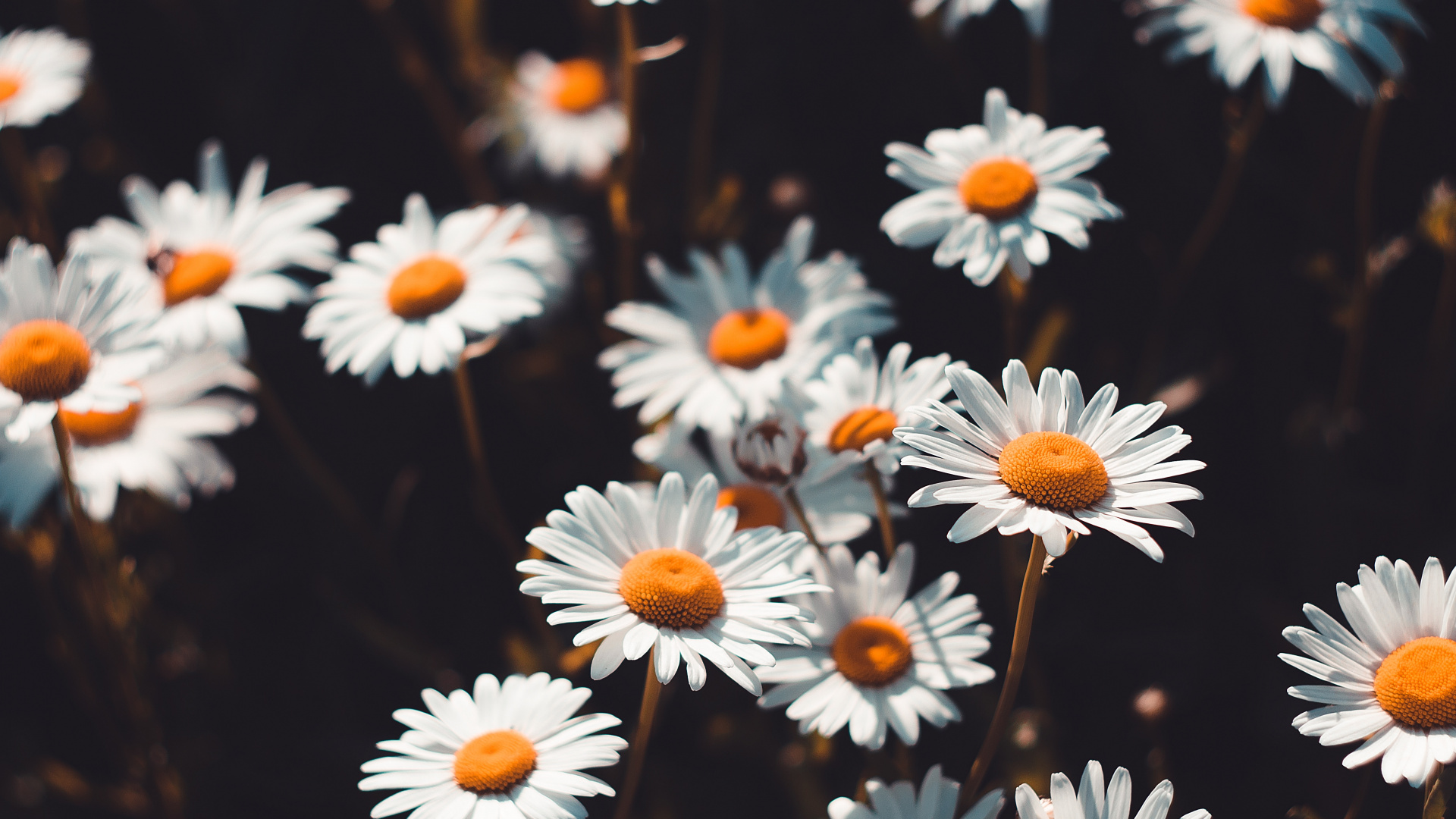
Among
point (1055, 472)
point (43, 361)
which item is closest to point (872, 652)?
point (1055, 472)

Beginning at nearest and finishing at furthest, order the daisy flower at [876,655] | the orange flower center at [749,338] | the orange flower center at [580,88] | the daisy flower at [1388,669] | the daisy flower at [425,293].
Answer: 1. the daisy flower at [1388,669]
2. the daisy flower at [876,655]
3. the daisy flower at [425,293]
4. the orange flower center at [749,338]
5. the orange flower center at [580,88]

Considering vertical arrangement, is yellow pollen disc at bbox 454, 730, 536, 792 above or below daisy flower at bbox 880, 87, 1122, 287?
below

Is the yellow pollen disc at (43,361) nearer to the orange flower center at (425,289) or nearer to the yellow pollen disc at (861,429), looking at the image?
the orange flower center at (425,289)

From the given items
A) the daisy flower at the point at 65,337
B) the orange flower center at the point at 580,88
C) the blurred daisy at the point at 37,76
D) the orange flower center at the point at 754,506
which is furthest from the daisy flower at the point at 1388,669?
the orange flower center at the point at 580,88

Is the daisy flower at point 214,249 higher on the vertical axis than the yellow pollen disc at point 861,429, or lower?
higher

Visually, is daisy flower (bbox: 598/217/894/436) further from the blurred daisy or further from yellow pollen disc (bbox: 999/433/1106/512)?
the blurred daisy

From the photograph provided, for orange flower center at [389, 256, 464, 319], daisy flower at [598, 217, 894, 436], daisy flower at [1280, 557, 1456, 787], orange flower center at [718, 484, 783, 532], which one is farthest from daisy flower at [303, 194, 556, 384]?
daisy flower at [1280, 557, 1456, 787]

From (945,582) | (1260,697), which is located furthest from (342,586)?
(1260,697)
